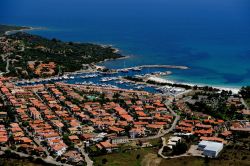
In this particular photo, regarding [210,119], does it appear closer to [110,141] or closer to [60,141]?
[110,141]

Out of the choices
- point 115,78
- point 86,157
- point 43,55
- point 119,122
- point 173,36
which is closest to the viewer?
point 86,157

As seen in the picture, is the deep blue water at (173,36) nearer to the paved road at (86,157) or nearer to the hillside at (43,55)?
the hillside at (43,55)

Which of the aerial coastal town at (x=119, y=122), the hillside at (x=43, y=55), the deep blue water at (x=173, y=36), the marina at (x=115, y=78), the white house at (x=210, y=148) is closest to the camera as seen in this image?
the white house at (x=210, y=148)

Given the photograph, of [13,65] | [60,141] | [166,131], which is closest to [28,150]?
[60,141]

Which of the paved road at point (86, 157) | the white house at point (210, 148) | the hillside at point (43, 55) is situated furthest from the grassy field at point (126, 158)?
the hillside at point (43, 55)

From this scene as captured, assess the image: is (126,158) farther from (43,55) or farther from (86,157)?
(43,55)

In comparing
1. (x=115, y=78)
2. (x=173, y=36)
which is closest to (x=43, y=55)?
(x=115, y=78)
